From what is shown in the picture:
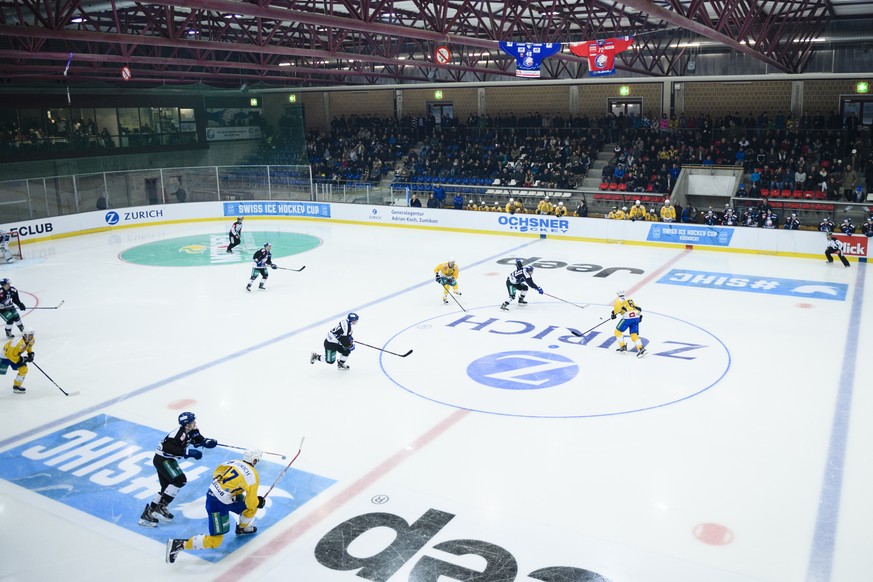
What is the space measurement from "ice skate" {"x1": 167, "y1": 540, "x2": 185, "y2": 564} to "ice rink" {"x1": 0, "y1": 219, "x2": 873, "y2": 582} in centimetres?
14

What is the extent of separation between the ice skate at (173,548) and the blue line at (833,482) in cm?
580

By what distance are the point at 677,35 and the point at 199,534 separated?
1028 inches

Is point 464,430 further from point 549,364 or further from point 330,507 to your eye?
point 549,364

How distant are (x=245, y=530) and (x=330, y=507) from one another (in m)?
0.98

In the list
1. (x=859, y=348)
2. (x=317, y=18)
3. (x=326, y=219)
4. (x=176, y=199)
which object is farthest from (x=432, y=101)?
(x=859, y=348)

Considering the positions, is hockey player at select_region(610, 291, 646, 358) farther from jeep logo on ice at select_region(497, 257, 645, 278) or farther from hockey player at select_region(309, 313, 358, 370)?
jeep logo on ice at select_region(497, 257, 645, 278)

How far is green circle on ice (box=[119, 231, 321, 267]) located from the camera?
73.6ft

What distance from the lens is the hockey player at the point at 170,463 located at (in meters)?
7.77

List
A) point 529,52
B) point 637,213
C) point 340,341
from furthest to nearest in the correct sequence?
point 637,213 → point 529,52 → point 340,341

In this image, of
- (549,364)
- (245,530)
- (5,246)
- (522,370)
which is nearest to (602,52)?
(549,364)

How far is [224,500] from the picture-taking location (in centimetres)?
699

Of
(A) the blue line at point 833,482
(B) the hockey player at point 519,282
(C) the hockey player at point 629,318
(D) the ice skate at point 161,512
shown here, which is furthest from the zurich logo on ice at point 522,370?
(D) the ice skate at point 161,512

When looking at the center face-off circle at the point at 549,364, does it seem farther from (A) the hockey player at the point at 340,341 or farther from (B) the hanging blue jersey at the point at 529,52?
(B) the hanging blue jersey at the point at 529,52

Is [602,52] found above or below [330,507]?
above
